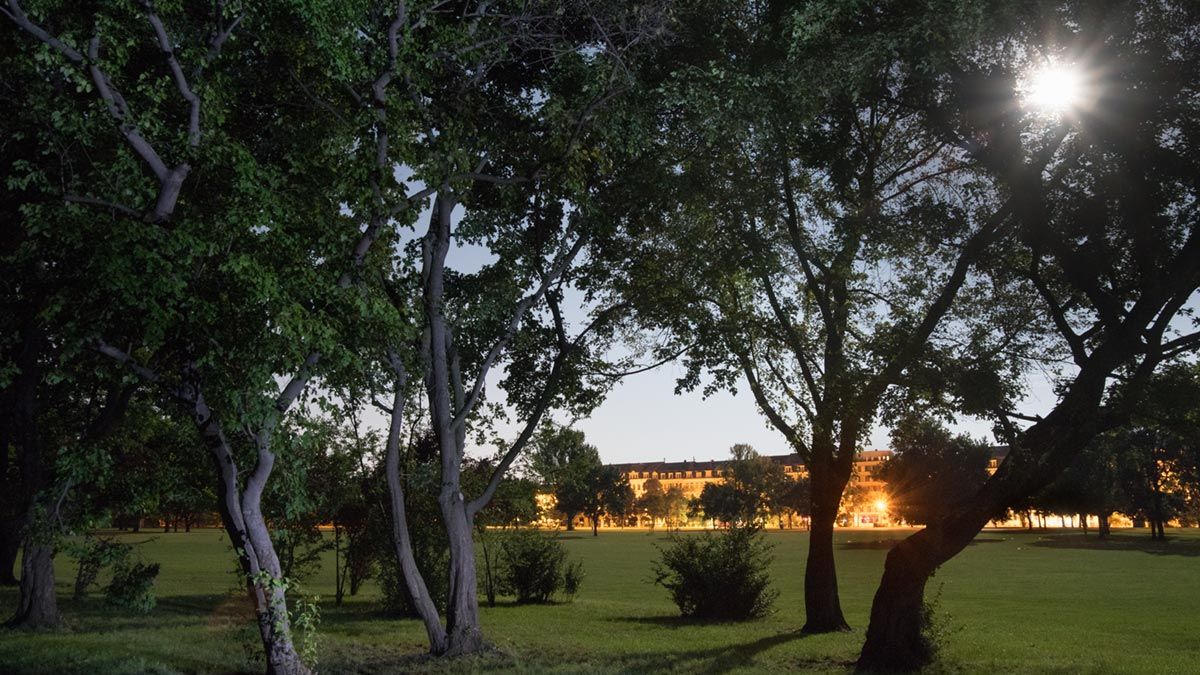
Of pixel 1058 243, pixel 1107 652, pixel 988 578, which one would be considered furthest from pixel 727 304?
pixel 988 578

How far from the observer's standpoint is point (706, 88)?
15602 mm

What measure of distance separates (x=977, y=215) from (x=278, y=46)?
13384 mm

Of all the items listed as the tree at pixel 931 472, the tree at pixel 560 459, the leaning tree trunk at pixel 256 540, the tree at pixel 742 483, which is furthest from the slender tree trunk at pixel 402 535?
the tree at pixel 742 483

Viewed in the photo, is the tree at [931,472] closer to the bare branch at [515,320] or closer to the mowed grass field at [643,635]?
the mowed grass field at [643,635]

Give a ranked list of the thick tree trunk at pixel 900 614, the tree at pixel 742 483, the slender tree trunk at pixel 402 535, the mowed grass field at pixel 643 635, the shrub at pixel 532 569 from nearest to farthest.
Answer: the mowed grass field at pixel 643 635, the thick tree trunk at pixel 900 614, the slender tree trunk at pixel 402 535, the shrub at pixel 532 569, the tree at pixel 742 483

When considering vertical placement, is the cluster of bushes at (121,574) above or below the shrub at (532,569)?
above

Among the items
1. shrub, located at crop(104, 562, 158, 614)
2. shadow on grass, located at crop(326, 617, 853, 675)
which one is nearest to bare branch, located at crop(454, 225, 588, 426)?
shadow on grass, located at crop(326, 617, 853, 675)

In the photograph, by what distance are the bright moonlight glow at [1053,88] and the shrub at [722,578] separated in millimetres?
14034

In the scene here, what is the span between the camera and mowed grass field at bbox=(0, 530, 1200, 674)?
16.1 m

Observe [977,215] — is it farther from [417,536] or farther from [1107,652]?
[417,536]

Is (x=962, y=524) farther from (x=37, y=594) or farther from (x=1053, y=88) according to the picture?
(x=37, y=594)

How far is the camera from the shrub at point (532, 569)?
1213 inches

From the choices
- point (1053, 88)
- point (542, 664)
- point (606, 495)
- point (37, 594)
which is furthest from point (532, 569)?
point (606, 495)

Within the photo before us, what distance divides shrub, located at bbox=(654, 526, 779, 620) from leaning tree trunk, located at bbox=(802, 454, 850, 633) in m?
2.91
